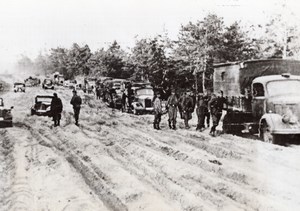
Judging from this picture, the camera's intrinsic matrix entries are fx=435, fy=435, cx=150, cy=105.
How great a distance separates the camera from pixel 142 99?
2322cm

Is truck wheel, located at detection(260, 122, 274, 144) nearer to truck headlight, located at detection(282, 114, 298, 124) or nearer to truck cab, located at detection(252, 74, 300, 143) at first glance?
truck cab, located at detection(252, 74, 300, 143)

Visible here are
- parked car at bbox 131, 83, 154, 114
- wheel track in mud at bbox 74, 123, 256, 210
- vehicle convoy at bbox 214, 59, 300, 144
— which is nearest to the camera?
wheel track in mud at bbox 74, 123, 256, 210

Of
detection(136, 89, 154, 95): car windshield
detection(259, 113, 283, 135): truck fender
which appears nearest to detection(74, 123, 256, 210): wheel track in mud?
detection(259, 113, 283, 135): truck fender

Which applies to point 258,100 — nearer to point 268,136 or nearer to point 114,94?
point 268,136

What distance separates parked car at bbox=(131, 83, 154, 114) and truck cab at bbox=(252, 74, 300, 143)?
986cm

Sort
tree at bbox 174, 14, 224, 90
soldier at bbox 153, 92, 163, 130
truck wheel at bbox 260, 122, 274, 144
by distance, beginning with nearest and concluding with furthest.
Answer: truck wheel at bbox 260, 122, 274, 144, soldier at bbox 153, 92, 163, 130, tree at bbox 174, 14, 224, 90

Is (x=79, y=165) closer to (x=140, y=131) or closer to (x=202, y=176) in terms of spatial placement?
(x=202, y=176)

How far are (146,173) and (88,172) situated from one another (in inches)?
49.7

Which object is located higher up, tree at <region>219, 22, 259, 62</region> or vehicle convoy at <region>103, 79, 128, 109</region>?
tree at <region>219, 22, 259, 62</region>

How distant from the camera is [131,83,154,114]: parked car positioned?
75.6 ft

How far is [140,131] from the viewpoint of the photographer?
15570 millimetres

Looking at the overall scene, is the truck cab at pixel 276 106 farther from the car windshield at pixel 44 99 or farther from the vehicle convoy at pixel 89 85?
the vehicle convoy at pixel 89 85

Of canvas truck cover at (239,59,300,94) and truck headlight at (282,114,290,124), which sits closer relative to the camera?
truck headlight at (282,114,290,124)

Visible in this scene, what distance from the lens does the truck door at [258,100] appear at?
1320cm
